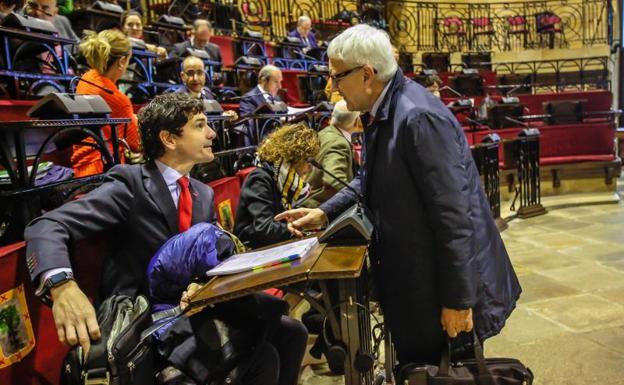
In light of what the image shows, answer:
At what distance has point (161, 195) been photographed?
5.49 ft

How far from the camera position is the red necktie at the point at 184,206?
171 centimetres

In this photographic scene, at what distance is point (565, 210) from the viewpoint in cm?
602

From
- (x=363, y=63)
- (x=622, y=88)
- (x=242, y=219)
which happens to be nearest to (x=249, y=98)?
(x=242, y=219)

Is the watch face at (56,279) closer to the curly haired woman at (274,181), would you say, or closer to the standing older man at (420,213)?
the standing older man at (420,213)

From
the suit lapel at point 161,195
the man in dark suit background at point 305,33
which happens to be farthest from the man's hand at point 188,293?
the man in dark suit background at point 305,33

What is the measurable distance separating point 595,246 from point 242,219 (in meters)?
3.38

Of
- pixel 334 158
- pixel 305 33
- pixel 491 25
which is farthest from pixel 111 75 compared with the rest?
pixel 491 25

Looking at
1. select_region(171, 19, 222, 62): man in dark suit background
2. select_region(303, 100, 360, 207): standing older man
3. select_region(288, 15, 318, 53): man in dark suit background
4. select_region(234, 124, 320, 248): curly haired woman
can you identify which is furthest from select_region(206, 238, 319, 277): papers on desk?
select_region(288, 15, 318, 53): man in dark suit background

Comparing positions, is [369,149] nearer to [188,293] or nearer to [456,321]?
[456,321]

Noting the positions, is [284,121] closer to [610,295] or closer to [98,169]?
[98,169]

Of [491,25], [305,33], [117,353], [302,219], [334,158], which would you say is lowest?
[117,353]

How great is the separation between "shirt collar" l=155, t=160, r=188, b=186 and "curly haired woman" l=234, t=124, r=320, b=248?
0.58 metres

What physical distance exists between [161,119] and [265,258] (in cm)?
61

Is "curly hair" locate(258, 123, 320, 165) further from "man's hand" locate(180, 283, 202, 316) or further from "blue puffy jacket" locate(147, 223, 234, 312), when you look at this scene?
"man's hand" locate(180, 283, 202, 316)
